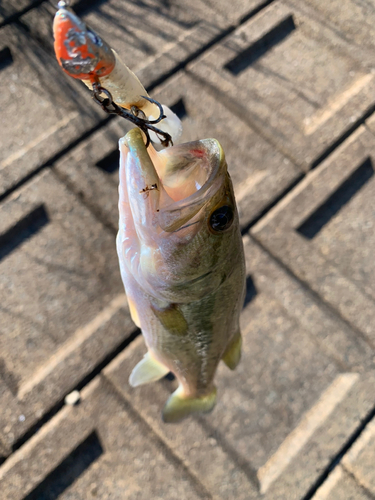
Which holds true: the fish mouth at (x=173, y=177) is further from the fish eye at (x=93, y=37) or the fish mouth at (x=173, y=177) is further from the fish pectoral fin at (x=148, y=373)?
the fish pectoral fin at (x=148, y=373)

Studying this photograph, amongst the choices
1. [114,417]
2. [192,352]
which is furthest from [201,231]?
[114,417]

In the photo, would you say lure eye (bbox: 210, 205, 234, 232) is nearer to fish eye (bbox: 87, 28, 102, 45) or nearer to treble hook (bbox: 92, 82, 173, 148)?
treble hook (bbox: 92, 82, 173, 148)

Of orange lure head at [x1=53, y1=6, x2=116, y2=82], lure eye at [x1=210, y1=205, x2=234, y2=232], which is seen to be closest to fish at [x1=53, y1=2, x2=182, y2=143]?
orange lure head at [x1=53, y1=6, x2=116, y2=82]

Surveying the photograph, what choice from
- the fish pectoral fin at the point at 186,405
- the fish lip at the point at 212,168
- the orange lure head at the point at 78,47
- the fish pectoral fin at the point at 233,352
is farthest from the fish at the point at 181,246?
the fish pectoral fin at the point at 186,405

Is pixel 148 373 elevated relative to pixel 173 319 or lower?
lower

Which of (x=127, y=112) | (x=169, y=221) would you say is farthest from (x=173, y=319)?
(x=127, y=112)

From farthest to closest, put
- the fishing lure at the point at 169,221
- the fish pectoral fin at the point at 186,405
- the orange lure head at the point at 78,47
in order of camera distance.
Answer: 1. the fish pectoral fin at the point at 186,405
2. the fishing lure at the point at 169,221
3. the orange lure head at the point at 78,47

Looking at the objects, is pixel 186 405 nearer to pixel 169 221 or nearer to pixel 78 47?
pixel 169 221
